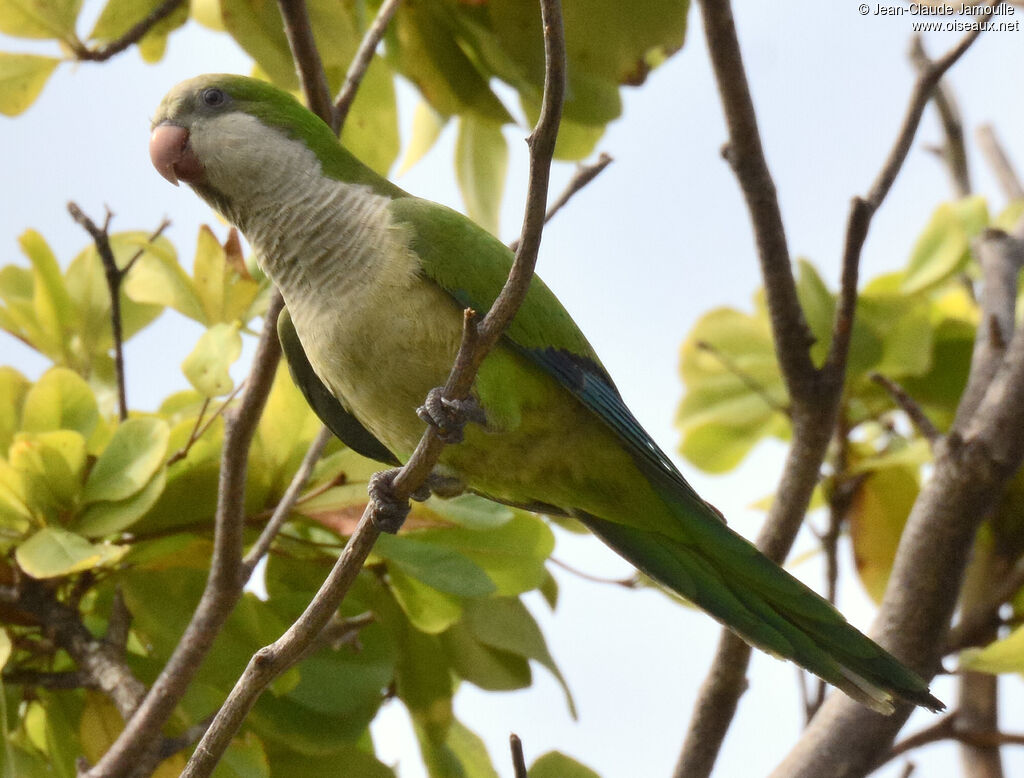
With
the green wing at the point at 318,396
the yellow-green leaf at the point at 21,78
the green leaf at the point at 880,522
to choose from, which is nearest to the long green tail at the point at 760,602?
the green wing at the point at 318,396

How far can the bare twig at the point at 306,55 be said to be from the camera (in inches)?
75.6

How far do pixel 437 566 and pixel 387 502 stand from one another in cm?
17

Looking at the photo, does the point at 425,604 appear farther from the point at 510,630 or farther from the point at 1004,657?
the point at 1004,657

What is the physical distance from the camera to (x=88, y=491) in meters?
1.84

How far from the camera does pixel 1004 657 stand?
6.55 feet

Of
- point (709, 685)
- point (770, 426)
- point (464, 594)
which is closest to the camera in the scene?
point (464, 594)

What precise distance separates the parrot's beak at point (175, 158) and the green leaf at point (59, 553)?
2.65 feet

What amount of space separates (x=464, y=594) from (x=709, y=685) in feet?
2.12

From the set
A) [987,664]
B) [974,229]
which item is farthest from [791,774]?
[974,229]

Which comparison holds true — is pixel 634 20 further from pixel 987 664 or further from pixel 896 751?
pixel 896 751

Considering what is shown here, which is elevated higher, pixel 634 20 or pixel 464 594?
pixel 634 20

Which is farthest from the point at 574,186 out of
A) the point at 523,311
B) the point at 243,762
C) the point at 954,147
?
the point at 954,147

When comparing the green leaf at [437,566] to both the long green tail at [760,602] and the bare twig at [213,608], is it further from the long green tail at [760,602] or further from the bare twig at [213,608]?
the long green tail at [760,602]

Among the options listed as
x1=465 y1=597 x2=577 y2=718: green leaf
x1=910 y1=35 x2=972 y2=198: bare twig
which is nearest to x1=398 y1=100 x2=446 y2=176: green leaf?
x1=465 y1=597 x2=577 y2=718: green leaf
